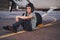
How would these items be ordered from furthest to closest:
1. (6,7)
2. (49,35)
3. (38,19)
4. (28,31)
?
(6,7), (38,19), (28,31), (49,35)

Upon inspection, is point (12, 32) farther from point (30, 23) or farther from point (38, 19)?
point (38, 19)

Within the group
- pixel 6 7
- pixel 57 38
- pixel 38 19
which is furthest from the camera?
pixel 6 7

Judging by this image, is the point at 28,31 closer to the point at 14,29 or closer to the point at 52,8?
the point at 14,29

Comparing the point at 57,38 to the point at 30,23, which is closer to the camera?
the point at 57,38

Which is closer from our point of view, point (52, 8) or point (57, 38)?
point (57, 38)

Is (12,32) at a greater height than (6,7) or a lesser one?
greater

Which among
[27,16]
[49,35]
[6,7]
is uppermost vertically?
[27,16]

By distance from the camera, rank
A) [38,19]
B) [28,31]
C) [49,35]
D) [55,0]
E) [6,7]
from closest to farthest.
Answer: [49,35]
[28,31]
[38,19]
[55,0]
[6,7]

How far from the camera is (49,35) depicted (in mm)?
4910

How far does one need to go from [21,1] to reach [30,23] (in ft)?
12.1

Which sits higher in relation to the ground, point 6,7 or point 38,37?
point 38,37

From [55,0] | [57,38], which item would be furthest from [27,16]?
[55,0]

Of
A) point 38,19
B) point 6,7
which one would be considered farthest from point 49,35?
point 6,7

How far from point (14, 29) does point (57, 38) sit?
1088 millimetres
